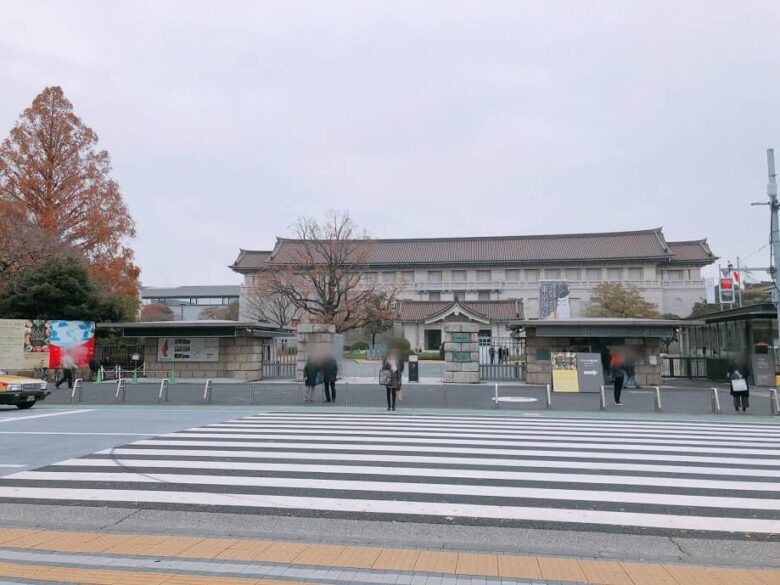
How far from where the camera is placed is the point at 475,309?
59812mm

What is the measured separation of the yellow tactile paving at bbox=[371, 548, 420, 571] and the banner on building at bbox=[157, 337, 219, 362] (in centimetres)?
2508

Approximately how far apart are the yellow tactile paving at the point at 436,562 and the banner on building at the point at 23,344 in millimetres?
28367

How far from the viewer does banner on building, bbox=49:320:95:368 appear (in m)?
28.7

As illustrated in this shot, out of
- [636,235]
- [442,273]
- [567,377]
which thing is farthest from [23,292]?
[636,235]

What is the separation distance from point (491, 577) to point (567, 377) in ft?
64.1

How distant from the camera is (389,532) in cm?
620

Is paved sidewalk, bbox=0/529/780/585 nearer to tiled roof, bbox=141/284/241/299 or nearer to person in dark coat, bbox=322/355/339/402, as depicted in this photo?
person in dark coat, bbox=322/355/339/402

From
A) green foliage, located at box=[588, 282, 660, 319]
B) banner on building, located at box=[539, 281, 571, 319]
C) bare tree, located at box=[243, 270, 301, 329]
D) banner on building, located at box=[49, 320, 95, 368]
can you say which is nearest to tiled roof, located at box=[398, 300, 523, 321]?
green foliage, located at box=[588, 282, 660, 319]

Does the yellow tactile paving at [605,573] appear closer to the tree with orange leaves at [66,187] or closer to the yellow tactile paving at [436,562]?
the yellow tactile paving at [436,562]

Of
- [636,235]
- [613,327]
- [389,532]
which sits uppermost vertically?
[636,235]

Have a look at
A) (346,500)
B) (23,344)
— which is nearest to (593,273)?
(23,344)

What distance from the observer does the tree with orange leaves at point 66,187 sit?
35.5 meters

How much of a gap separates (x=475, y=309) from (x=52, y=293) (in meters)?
38.7

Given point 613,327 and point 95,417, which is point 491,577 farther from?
point 613,327
